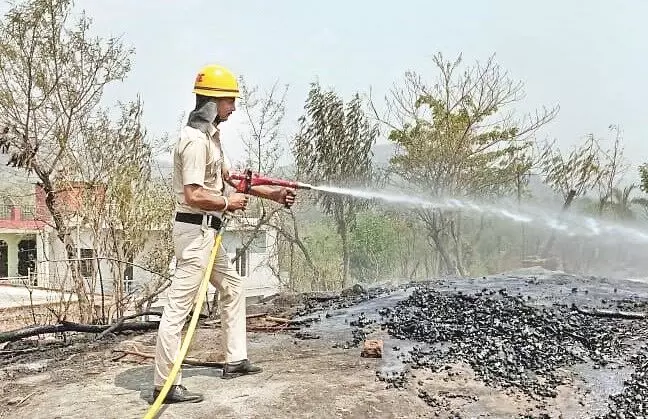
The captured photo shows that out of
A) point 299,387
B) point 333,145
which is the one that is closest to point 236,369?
point 299,387

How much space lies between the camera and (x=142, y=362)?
18.3 ft

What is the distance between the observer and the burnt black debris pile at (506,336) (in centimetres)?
509

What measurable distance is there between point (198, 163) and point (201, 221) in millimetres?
450

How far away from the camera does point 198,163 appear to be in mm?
4383

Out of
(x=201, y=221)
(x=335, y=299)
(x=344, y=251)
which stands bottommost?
(x=344, y=251)

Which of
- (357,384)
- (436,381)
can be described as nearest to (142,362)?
(357,384)

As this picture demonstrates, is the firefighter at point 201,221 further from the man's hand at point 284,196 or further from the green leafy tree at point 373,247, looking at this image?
the green leafy tree at point 373,247

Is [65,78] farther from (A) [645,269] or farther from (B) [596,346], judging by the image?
(A) [645,269]

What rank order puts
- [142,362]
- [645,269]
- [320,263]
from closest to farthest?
1. [142,362]
2. [645,269]
3. [320,263]

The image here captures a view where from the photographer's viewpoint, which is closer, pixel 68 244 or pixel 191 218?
pixel 191 218

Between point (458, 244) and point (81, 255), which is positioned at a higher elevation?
point (81, 255)

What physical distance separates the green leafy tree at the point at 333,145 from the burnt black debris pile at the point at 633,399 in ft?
57.2

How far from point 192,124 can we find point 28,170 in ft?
31.9

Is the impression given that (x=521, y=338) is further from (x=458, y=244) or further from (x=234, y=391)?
(x=458, y=244)
